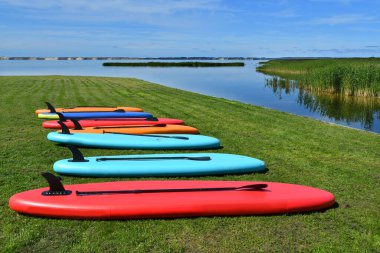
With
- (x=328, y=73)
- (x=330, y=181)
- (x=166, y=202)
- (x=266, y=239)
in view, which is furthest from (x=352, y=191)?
(x=328, y=73)

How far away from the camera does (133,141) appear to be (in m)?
6.60

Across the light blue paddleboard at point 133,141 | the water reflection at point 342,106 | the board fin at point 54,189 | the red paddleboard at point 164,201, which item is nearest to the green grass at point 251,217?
the red paddleboard at point 164,201

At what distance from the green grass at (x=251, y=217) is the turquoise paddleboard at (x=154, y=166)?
0.13 meters

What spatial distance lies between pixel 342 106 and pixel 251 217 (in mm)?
14190

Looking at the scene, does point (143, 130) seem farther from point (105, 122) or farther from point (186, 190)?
point (186, 190)

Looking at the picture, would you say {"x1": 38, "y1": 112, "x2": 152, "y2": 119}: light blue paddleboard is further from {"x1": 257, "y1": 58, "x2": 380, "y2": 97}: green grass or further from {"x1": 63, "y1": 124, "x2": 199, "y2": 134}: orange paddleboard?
{"x1": 257, "y1": 58, "x2": 380, "y2": 97}: green grass

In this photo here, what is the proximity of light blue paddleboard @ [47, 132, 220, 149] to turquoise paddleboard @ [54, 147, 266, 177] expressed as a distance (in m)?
1.09

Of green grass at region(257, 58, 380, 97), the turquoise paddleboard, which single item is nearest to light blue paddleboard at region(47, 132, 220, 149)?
the turquoise paddleboard

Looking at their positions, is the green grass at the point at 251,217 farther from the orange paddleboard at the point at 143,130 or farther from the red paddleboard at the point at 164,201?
the orange paddleboard at the point at 143,130

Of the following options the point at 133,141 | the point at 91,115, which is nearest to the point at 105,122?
the point at 91,115

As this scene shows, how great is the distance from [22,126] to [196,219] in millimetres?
5957

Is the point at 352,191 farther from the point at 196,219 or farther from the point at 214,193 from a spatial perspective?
the point at 196,219

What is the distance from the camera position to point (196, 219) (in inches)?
150

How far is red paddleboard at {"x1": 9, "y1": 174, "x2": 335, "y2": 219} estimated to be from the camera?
12.3ft
